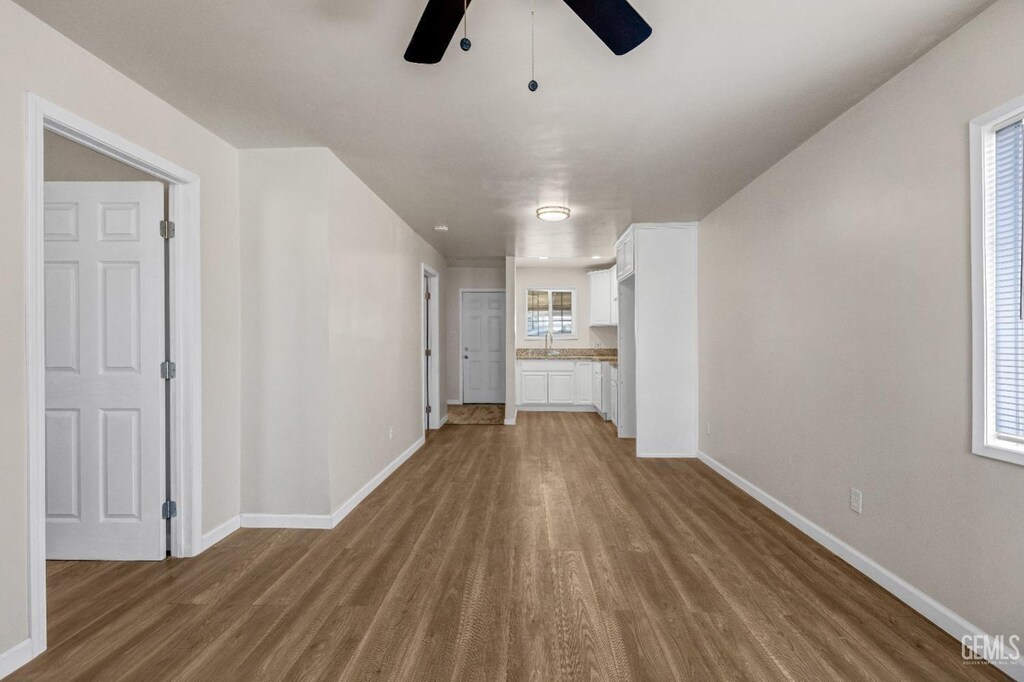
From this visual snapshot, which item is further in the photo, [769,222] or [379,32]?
[769,222]

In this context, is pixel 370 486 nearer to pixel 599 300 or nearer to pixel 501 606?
pixel 501 606

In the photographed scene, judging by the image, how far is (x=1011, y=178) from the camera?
1871 millimetres

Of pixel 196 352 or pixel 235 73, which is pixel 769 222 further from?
pixel 196 352

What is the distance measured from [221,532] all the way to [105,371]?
3.84 ft

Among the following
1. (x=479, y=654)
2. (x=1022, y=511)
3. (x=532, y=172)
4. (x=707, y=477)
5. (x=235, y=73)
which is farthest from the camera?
(x=707, y=477)

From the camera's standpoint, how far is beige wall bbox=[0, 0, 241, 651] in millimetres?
1877

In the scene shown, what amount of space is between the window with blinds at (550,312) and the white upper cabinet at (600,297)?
43cm

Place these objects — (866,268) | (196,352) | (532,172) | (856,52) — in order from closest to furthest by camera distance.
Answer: (856,52) < (866,268) < (196,352) < (532,172)

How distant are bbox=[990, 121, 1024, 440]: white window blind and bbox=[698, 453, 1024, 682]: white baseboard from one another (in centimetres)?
80

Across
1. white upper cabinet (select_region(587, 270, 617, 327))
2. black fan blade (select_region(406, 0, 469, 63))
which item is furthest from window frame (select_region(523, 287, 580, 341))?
black fan blade (select_region(406, 0, 469, 63))

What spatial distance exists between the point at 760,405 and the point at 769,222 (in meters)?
Result: 1.36

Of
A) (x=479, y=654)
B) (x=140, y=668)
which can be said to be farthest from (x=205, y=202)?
(x=479, y=654)

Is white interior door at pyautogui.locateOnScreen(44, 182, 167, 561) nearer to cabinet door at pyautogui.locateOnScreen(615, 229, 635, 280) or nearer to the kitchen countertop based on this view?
cabinet door at pyautogui.locateOnScreen(615, 229, 635, 280)

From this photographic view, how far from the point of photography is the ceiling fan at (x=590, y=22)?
4.67 ft
